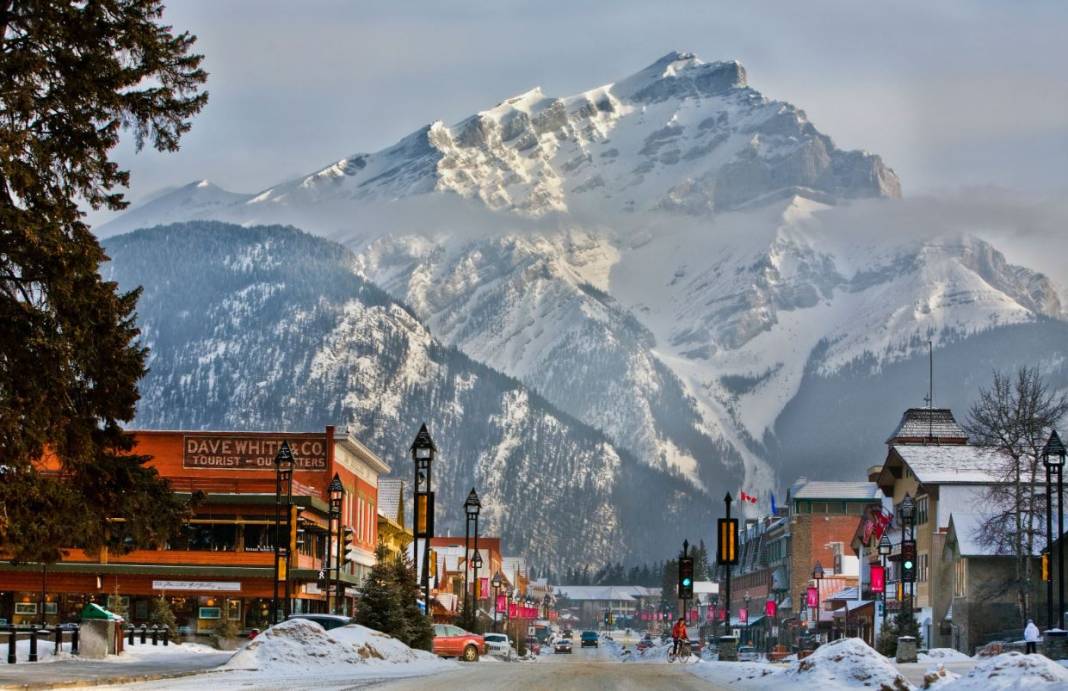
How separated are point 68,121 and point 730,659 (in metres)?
40.7

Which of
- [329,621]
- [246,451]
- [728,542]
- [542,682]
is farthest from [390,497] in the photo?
[542,682]

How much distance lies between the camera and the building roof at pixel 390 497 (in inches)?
6399

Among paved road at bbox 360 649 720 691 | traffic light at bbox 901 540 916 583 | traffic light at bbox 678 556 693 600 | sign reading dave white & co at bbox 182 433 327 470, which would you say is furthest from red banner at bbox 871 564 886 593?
paved road at bbox 360 649 720 691

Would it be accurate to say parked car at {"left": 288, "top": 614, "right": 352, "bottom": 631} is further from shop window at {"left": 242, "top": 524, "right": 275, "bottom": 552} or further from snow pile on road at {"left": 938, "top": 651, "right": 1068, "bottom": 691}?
shop window at {"left": 242, "top": 524, "right": 275, "bottom": 552}

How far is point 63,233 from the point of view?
114 feet

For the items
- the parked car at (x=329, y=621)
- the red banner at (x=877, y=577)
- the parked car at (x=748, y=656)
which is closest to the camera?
the parked car at (x=329, y=621)

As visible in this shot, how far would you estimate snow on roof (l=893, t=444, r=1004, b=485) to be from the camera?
107250mm

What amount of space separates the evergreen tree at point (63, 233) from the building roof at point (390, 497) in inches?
4847

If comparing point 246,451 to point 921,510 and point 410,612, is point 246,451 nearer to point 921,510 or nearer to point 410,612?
point 410,612

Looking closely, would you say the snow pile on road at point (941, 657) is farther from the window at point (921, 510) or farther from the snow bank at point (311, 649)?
the window at point (921, 510)

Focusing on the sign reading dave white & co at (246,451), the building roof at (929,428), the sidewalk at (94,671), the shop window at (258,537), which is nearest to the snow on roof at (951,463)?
the building roof at (929,428)

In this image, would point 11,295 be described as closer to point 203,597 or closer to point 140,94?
point 140,94

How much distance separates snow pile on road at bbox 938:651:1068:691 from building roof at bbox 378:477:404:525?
412 ft

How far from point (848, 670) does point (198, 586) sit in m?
64.4
